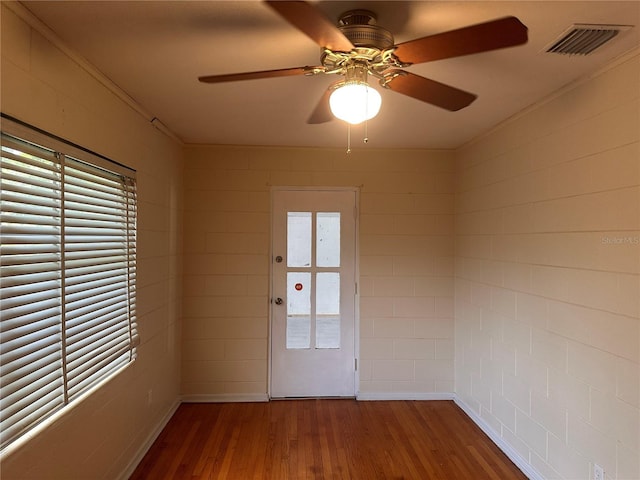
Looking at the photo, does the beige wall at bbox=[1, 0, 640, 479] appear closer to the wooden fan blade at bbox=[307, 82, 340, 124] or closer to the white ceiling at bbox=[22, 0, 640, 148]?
the white ceiling at bbox=[22, 0, 640, 148]

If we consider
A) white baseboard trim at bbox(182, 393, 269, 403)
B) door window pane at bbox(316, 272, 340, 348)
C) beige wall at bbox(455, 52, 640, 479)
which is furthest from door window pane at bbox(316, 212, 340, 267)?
white baseboard trim at bbox(182, 393, 269, 403)

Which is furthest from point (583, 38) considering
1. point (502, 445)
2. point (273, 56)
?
point (502, 445)

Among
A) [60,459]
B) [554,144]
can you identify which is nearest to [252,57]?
[554,144]

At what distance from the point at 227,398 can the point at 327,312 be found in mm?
1213

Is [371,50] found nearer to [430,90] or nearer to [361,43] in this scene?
[361,43]

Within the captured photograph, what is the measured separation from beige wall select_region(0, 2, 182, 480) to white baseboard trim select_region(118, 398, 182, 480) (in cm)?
3

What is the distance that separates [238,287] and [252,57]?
221 cm

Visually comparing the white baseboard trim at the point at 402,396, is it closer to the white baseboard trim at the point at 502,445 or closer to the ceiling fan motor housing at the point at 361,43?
the white baseboard trim at the point at 502,445

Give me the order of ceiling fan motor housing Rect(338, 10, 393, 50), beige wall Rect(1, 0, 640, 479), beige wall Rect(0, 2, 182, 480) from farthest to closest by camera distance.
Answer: beige wall Rect(1, 0, 640, 479), beige wall Rect(0, 2, 182, 480), ceiling fan motor housing Rect(338, 10, 393, 50)

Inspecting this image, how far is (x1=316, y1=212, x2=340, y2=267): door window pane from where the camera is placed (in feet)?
11.8

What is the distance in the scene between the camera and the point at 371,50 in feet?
4.59

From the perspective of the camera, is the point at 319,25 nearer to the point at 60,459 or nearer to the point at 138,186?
the point at 138,186

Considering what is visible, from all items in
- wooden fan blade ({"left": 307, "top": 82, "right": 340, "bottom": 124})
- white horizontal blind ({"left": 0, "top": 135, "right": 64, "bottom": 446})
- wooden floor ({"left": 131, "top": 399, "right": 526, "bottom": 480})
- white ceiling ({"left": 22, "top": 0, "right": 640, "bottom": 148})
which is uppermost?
white ceiling ({"left": 22, "top": 0, "right": 640, "bottom": 148})

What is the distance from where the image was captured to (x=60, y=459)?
5.61 ft
